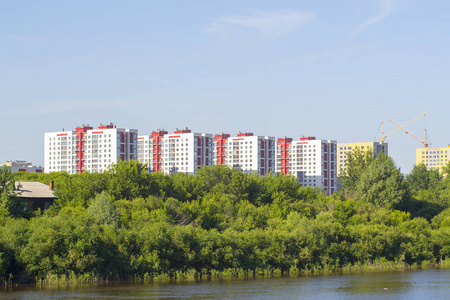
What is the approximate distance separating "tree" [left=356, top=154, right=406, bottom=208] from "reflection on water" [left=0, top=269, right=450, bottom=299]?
1155 inches

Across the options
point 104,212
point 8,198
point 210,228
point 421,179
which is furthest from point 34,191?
point 421,179

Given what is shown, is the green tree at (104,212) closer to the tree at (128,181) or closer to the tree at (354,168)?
the tree at (128,181)

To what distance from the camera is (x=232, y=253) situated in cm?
5194

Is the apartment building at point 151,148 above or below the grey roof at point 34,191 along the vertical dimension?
above

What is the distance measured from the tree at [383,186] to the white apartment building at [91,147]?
4275 inches

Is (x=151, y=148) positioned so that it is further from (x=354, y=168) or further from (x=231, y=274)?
(x=231, y=274)

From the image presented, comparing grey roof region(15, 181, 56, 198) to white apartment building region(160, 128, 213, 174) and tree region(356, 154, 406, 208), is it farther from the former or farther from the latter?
white apartment building region(160, 128, 213, 174)

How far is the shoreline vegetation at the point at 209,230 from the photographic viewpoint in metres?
46.2

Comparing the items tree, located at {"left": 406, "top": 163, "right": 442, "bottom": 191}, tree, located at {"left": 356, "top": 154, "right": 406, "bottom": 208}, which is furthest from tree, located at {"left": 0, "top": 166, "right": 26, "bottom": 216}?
tree, located at {"left": 406, "top": 163, "right": 442, "bottom": 191}

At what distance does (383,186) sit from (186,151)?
113 meters

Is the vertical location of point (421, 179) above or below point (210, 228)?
above

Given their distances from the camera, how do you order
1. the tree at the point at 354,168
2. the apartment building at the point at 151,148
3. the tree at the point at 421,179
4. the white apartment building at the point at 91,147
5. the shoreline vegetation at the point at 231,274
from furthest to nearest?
the apartment building at the point at 151,148 < the white apartment building at the point at 91,147 < the tree at the point at 421,179 < the tree at the point at 354,168 < the shoreline vegetation at the point at 231,274

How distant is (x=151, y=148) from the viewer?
642 ft

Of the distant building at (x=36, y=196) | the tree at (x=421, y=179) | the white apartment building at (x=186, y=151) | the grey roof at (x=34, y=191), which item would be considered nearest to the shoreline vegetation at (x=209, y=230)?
the distant building at (x=36, y=196)
